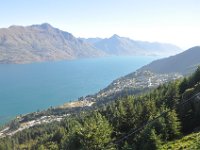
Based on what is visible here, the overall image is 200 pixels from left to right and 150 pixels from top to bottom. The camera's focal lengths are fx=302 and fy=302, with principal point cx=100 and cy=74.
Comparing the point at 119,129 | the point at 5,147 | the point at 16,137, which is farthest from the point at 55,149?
the point at 16,137

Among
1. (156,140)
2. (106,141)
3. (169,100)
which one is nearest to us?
(156,140)

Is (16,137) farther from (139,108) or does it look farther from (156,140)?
(156,140)

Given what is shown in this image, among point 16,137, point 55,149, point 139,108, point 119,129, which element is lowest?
point 16,137

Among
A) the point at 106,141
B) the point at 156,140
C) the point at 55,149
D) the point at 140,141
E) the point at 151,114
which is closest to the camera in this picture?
the point at 156,140

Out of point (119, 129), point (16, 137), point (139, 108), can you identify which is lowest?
point (16, 137)

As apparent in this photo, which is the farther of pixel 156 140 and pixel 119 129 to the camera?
pixel 119 129

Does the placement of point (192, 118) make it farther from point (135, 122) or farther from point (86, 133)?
point (86, 133)

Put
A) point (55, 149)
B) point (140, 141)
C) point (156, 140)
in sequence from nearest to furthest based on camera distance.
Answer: point (156, 140) → point (140, 141) → point (55, 149)

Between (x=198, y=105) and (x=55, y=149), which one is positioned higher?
(x=198, y=105)

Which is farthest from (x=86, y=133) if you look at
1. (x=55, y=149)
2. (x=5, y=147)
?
(x=5, y=147)

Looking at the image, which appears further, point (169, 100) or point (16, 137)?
point (16, 137)
